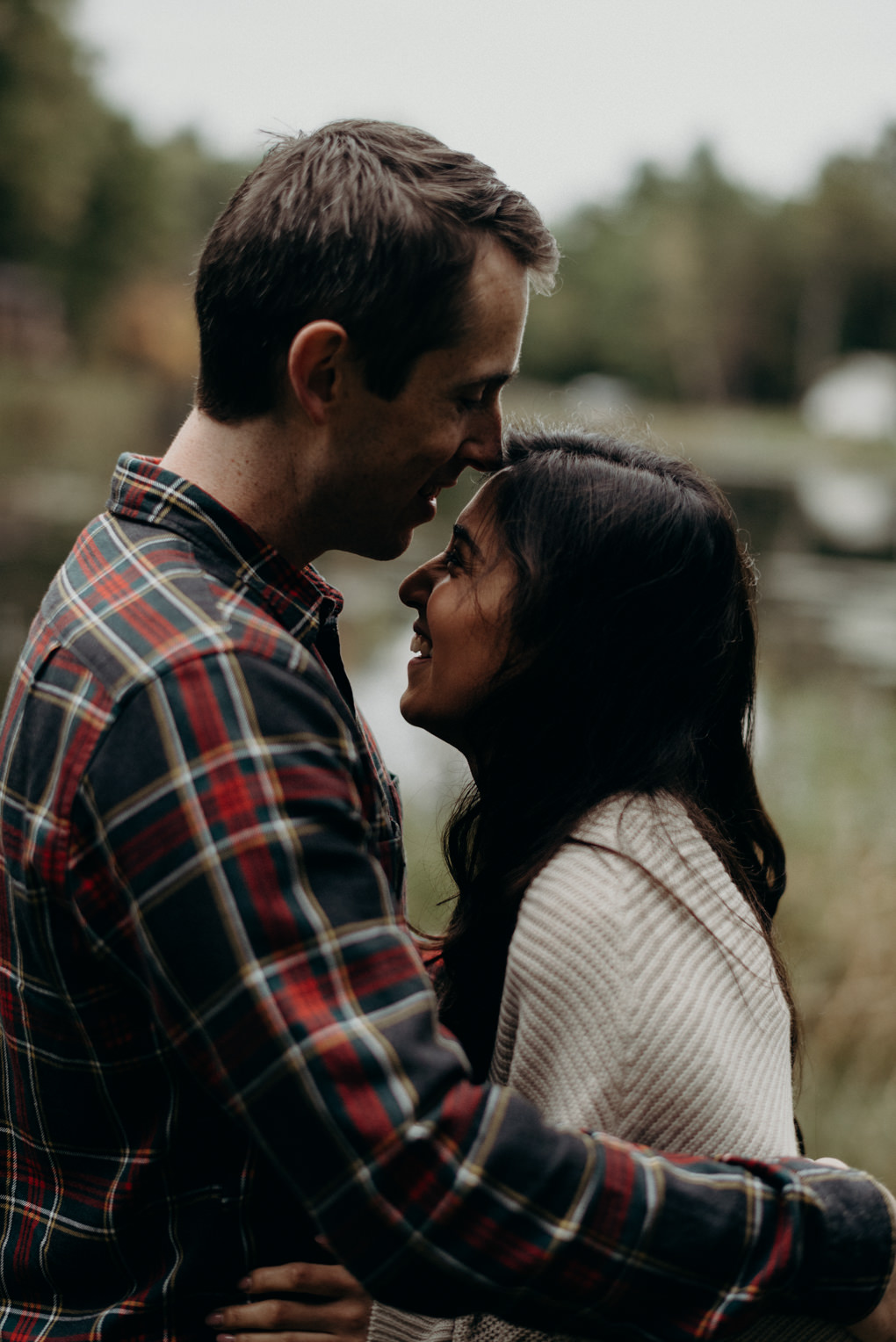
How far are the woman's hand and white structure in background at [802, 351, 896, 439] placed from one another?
4605 centimetres

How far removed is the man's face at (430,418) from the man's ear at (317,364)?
0.02m

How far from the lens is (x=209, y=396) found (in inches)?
65.7

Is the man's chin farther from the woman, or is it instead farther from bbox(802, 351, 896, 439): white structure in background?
bbox(802, 351, 896, 439): white structure in background

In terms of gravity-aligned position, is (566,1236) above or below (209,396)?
below

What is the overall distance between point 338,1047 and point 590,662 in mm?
851

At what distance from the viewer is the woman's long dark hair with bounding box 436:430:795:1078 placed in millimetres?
1850

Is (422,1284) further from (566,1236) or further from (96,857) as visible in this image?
(96,857)

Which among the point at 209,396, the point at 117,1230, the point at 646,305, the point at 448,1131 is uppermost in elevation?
the point at 646,305

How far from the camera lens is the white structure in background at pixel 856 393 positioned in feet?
150

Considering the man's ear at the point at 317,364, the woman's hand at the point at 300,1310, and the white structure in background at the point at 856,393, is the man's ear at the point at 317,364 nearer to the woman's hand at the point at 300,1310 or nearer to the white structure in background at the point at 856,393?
the woman's hand at the point at 300,1310

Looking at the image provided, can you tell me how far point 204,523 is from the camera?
1.52 m

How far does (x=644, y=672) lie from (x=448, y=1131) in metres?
0.89

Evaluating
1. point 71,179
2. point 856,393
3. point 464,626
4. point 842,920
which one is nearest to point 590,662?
point 464,626

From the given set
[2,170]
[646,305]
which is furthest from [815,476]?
[646,305]
